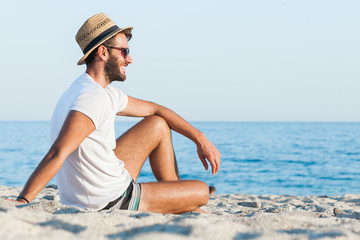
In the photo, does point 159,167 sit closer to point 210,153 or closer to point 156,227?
point 210,153

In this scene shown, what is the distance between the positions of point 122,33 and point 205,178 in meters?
11.7

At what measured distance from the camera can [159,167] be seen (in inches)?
134

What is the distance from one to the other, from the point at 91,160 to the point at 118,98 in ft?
2.57

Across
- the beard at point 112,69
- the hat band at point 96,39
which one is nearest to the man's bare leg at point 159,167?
the beard at point 112,69

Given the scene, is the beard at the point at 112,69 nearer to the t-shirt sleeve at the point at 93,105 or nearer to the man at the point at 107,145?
the man at the point at 107,145

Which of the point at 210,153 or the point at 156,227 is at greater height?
the point at 210,153

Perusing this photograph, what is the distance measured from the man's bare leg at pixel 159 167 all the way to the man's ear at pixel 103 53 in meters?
0.71

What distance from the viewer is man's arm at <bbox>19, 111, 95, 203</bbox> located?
2.26m

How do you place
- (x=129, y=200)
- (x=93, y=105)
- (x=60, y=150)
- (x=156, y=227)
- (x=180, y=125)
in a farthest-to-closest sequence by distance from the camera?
(x=180, y=125) → (x=129, y=200) → (x=93, y=105) → (x=60, y=150) → (x=156, y=227)

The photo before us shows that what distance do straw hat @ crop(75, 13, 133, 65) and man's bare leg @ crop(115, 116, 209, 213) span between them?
2.44ft

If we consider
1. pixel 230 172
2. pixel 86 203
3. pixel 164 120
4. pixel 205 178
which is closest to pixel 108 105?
pixel 86 203

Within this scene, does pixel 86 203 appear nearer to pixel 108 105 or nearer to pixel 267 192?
pixel 108 105

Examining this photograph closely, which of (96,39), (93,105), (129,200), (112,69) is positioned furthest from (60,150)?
(96,39)

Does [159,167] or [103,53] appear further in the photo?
[159,167]
